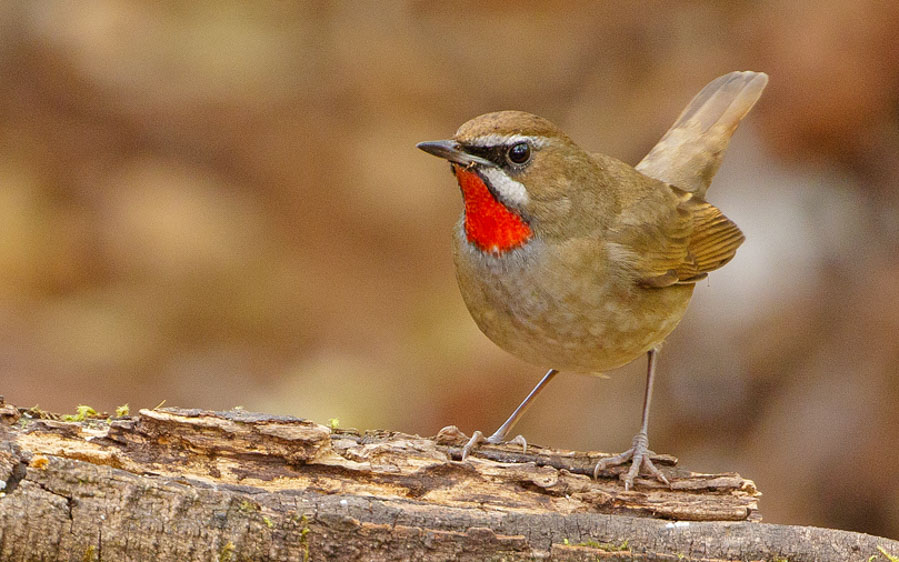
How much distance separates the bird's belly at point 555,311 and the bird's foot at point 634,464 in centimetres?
48

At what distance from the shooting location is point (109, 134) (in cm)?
838

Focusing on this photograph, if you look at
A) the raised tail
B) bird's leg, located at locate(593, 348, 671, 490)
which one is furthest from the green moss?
the raised tail

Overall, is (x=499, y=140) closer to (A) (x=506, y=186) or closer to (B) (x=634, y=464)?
(A) (x=506, y=186)

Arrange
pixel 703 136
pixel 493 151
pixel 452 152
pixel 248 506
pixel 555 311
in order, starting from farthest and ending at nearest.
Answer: pixel 703 136 → pixel 555 311 → pixel 493 151 → pixel 452 152 → pixel 248 506

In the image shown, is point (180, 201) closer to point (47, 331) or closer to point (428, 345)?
point (47, 331)

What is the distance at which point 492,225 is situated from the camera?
176 inches

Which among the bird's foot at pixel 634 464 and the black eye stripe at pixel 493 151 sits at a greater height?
the black eye stripe at pixel 493 151

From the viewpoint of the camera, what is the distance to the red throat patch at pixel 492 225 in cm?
440

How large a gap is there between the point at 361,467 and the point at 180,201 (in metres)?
5.02

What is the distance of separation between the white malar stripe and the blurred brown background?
2840 millimetres

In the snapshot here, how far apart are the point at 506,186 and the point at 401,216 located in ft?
13.2

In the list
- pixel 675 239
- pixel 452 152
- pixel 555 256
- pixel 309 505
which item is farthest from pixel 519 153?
pixel 309 505

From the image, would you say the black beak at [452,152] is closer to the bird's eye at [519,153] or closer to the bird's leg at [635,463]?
the bird's eye at [519,153]

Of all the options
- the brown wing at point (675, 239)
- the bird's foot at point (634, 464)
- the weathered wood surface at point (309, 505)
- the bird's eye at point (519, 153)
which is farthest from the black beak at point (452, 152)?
the bird's foot at point (634, 464)
